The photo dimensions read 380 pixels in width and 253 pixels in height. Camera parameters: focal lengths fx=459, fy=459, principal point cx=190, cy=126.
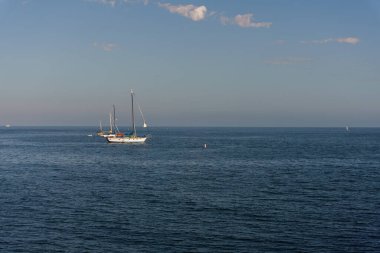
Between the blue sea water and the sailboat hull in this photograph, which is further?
the sailboat hull

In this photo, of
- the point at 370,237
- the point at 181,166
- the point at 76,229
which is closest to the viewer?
the point at 370,237

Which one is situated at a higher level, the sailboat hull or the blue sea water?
the sailboat hull

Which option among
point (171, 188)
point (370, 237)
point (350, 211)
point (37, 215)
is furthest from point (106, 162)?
point (370, 237)

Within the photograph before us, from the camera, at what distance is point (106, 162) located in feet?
364

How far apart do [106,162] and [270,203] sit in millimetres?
61249

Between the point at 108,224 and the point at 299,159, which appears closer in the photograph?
the point at 108,224

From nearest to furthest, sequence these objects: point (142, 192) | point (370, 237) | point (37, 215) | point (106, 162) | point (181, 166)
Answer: point (370, 237)
point (37, 215)
point (142, 192)
point (181, 166)
point (106, 162)

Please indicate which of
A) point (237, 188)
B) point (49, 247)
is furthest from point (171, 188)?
point (49, 247)

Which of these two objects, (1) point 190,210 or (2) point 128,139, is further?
(2) point 128,139

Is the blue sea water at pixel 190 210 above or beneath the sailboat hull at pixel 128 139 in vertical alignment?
beneath

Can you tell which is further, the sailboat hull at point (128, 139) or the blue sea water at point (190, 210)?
the sailboat hull at point (128, 139)

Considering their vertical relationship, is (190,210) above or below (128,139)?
below

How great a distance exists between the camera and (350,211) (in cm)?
5281

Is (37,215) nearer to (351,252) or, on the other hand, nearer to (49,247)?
(49,247)
